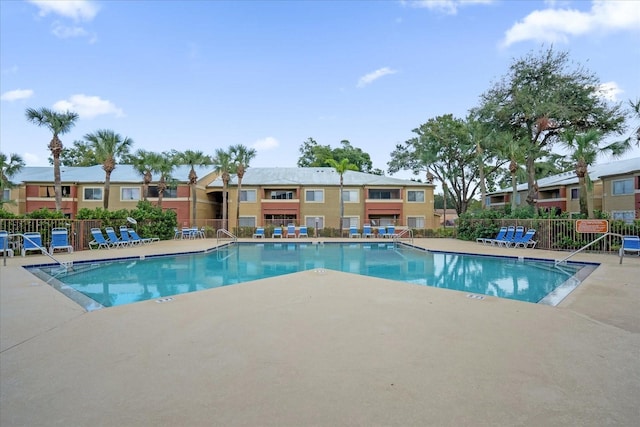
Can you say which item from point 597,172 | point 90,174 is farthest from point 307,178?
point 597,172

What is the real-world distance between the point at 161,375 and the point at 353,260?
11685 mm

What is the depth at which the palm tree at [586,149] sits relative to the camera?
16406 millimetres

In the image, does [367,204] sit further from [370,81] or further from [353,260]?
[353,260]

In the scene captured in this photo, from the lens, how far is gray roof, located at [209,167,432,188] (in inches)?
1177

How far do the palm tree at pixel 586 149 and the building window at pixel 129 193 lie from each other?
31360 millimetres

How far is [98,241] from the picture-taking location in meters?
15.9

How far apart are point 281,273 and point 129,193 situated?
25264mm

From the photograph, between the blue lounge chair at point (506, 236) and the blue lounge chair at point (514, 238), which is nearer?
the blue lounge chair at point (514, 238)

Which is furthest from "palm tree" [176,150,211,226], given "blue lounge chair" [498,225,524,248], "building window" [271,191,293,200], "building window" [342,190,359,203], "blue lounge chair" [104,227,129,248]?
"blue lounge chair" [498,225,524,248]

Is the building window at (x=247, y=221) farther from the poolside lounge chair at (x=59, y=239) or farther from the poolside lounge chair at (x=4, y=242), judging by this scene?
the poolside lounge chair at (x=4, y=242)

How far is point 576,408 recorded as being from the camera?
7.89ft

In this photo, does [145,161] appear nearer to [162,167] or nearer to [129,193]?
[162,167]

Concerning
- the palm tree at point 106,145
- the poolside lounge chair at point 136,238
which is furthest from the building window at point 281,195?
the palm tree at point 106,145

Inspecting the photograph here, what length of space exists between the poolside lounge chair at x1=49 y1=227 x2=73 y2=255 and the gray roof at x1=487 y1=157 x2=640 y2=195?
34.7 meters
